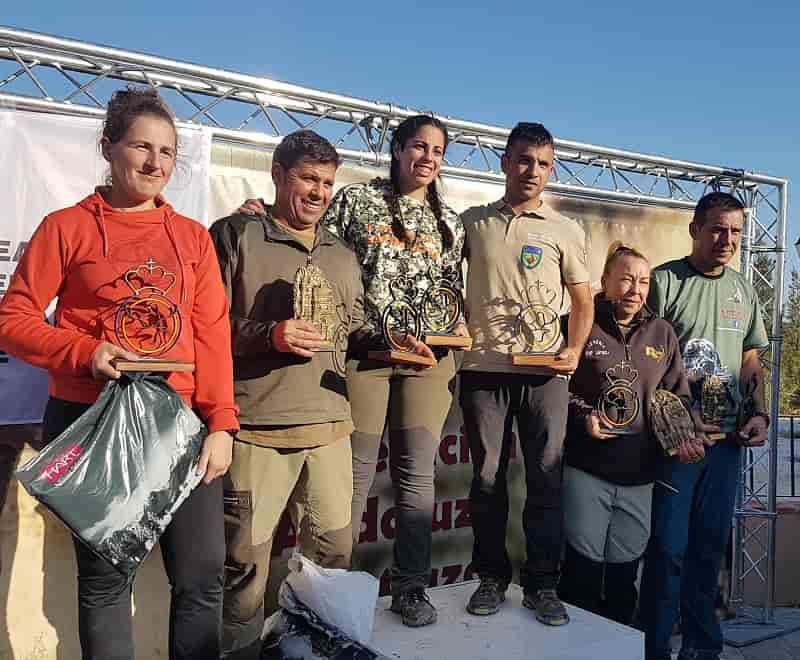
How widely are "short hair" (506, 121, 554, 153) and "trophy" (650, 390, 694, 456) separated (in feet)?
4.08

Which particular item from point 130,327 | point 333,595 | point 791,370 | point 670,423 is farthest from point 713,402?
point 791,370

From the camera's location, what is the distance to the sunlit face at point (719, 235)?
3.70 m

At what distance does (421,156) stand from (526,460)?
4.33 feet

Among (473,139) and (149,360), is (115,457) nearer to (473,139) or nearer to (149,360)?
(149,360)

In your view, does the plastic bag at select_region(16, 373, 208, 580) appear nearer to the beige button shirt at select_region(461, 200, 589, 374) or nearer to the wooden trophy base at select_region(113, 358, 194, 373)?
the wooden trophy base at select_region(113, 358, 194, 373)

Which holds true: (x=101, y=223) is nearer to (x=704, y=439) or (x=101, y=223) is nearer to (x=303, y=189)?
(x=303, y=189)

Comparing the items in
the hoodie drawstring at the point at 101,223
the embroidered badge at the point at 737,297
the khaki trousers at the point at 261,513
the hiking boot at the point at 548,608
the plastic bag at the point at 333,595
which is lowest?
the hiking boot at the point at 548,608

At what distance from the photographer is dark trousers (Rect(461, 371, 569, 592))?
3152mm

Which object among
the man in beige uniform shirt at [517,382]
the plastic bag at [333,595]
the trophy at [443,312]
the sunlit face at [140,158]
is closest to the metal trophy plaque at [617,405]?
the man in beige uniform shirt at [517,382]

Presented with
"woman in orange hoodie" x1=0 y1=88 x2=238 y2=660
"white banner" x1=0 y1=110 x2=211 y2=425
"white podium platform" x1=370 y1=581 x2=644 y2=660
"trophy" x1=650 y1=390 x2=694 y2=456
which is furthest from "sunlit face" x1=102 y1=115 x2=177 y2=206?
"trophy" x1=650 y1=390 x2=694 y2=456

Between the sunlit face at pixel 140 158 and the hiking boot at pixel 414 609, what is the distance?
5.93 ft

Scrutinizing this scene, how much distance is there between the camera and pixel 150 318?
223 cm

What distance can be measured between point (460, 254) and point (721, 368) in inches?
58.8

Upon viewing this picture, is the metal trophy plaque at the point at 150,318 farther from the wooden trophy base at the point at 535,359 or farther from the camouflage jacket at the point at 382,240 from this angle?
the wooden trophy base at the point at 535,359
